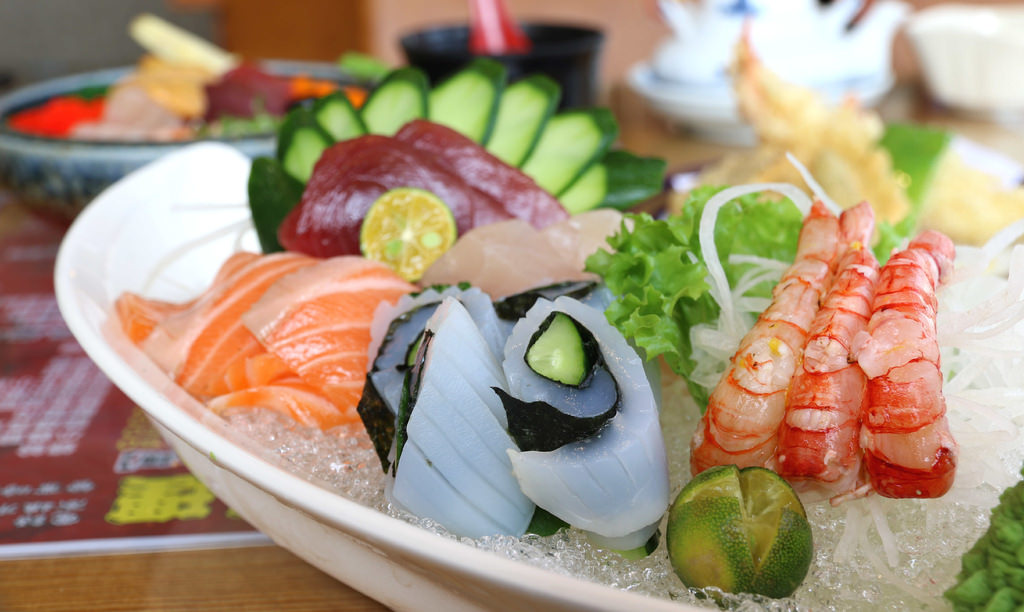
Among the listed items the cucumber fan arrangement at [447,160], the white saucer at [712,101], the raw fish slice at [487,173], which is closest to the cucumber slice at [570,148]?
the cucumber fan arrangement at [447,160]

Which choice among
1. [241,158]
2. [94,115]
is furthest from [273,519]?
[94,115]

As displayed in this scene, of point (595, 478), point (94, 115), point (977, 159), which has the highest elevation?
point (595, 478)

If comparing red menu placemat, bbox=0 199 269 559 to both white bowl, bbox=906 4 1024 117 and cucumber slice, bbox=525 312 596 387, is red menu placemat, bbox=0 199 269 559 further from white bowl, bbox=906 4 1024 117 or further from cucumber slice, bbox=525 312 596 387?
white bowl, bbox=906 4 1024 117

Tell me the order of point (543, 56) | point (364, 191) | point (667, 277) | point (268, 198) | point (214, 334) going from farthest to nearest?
point (543, 56)
point (268, 198)
point (364, 191)
point (214, 334)
point (667, 277)

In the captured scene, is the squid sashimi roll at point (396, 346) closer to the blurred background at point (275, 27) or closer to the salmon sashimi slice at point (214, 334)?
the salmon sashimi slice at point (214, 334)

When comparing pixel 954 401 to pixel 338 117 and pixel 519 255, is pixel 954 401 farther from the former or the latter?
pixel 338 117

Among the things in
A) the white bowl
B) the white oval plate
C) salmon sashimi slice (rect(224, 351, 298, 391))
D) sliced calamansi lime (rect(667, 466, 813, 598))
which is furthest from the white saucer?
sliced calamansi lime (rect(667, 466, 813, 598))

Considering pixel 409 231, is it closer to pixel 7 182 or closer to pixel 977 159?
pixel 7 182

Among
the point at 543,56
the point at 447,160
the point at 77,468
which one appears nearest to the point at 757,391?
the point at 447,160
